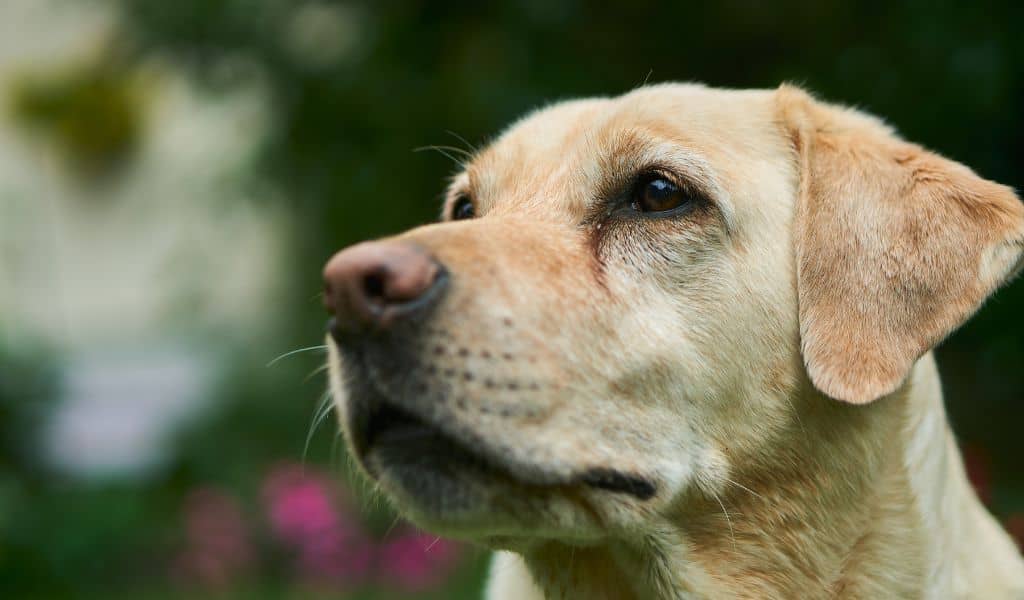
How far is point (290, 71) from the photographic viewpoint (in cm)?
595

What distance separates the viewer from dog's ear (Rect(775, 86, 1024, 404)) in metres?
2.40

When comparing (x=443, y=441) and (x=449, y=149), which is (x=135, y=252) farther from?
(x=443, y=441)

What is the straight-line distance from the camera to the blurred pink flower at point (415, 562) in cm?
549

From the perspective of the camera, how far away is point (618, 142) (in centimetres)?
265

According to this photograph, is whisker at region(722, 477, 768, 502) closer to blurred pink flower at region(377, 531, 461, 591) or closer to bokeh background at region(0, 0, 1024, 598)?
bokeh background at region(0, 0, 1024, 598)

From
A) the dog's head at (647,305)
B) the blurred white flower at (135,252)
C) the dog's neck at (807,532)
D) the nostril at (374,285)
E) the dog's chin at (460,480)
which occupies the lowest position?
the blurred white flower at (135,252)

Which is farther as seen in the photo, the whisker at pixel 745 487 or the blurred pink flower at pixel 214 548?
the blurred pink flower at pixel 214 548

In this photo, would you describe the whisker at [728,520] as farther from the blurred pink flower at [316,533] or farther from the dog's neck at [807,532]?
the blurred pink flower at [316,533]

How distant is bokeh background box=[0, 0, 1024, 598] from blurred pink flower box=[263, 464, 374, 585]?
15 millimetres

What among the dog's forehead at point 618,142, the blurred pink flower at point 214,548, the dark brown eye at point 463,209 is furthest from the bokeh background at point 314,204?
the dog's forehead at point 618,142

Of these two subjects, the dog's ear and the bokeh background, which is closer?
the dog's ear

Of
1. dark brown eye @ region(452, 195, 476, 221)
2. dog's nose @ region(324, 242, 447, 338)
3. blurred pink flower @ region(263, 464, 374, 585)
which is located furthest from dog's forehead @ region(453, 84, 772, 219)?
blurred pink flower @ region(263, 464, 374, 585)

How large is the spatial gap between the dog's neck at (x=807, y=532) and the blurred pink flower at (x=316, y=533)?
3353 millimetres

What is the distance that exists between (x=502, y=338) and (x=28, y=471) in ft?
18.5
